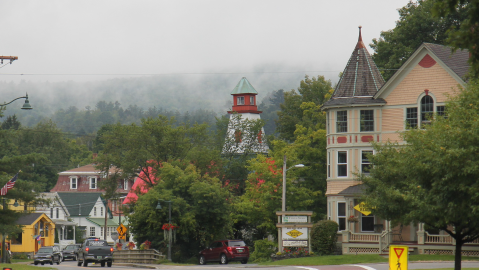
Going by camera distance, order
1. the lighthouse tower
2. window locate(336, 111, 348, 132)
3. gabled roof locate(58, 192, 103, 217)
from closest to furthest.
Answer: window locate(336, 111, 348, 132) < the lighthouse tower < gabled roof locate(58, 192, 103, 217)

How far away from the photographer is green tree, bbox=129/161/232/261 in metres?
46.8

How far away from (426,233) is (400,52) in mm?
18762

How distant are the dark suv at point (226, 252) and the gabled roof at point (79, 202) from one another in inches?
2040

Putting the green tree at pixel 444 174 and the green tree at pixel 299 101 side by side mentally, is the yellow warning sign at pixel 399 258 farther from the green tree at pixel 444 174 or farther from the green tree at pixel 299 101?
the green tree at pixel 299 101

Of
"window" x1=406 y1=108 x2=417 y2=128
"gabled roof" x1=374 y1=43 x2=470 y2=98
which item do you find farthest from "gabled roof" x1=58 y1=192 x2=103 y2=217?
"window" x1=406 y1=108 x2=417 y2=128

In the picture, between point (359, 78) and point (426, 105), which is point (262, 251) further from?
point (426, 105)

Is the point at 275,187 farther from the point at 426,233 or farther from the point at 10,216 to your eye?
the point at 10,216

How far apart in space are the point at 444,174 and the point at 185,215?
92.4 feet

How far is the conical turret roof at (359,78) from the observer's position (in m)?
42.9

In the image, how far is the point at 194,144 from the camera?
68.9 meters

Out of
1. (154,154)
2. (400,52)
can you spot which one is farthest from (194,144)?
(400,52)

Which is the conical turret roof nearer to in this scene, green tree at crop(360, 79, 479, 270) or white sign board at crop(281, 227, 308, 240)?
white sign board at crop(281, 227, 308, 240)

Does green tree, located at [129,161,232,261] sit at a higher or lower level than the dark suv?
higher

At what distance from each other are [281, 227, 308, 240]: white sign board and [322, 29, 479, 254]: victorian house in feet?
8.89
